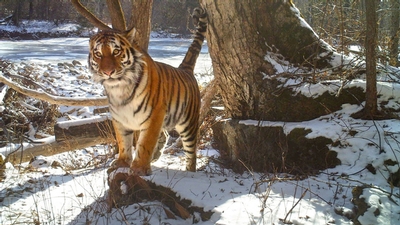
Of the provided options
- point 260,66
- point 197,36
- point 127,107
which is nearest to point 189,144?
point 127,107

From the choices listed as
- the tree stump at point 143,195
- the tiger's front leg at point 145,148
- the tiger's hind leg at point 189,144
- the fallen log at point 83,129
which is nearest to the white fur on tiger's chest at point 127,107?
the tiger's front leg at point 145,148

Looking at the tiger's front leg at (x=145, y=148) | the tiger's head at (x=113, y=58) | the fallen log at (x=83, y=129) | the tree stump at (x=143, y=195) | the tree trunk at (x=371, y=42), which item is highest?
the tree trunk at (x=371, y=42)

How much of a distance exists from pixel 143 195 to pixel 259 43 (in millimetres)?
2596

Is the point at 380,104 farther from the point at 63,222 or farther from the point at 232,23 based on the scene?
the point at 63,222

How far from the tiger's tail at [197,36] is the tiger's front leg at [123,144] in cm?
156

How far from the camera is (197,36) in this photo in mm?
5242

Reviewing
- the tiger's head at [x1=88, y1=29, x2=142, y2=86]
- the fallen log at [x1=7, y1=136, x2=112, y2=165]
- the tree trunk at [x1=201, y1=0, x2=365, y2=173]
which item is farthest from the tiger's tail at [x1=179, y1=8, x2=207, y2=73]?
the fallen log at [x1=7, y1=136, x2=112, y2=165]

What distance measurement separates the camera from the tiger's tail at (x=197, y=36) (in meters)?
5.16

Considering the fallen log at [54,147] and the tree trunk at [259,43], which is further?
the fallen log at [54,147]

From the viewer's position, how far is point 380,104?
13.5 ft

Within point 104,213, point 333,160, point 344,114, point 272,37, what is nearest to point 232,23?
point 272,37

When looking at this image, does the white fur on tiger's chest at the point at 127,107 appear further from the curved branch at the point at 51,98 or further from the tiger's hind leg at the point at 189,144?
the curved branch at the point at 51,98

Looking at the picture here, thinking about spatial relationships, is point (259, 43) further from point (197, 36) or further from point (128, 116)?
point (128, 116)

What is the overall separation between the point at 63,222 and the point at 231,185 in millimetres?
1599
